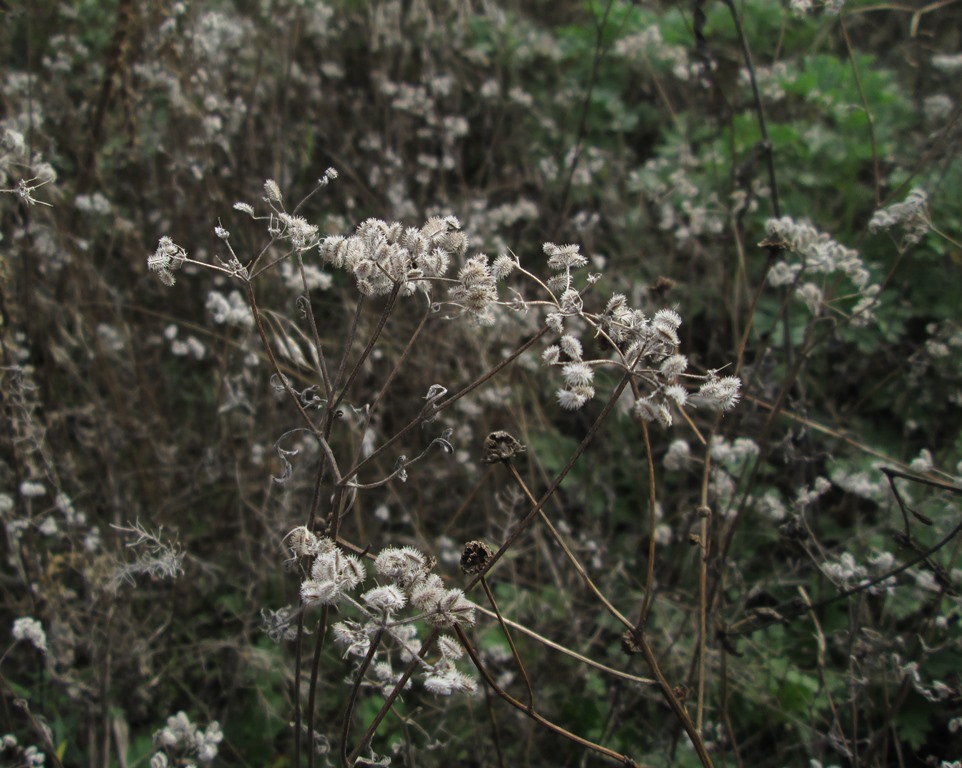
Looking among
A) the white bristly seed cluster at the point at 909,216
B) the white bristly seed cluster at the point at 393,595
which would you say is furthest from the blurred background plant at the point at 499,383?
the white bristly seed cluster at the point at 393,595

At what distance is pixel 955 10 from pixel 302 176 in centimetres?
467

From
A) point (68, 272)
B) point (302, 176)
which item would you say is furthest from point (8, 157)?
point (302, 176)

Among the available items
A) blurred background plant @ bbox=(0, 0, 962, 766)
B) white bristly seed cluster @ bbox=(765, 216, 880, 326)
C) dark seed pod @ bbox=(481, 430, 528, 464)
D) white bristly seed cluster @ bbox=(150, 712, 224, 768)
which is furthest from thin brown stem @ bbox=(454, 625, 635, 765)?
white bristly seed cluster @ bbox=(765, 216, 880, 326)

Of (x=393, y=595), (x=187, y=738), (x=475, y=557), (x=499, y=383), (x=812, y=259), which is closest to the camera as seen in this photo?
(x=393, y=595)

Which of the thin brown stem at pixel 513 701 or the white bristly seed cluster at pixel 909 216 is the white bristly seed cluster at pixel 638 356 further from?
the white bristly seed cluster at pixel 909 216

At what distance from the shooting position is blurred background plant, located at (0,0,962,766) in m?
2.57

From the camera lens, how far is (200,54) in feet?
12.2

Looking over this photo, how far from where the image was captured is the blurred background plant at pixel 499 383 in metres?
2.57

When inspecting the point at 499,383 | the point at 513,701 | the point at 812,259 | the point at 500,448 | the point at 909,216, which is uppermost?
the point at 909,216

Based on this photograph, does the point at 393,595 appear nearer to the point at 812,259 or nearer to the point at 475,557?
the point at 475,557

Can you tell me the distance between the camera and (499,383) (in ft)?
11.5

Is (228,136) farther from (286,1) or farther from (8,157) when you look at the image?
(8,157)

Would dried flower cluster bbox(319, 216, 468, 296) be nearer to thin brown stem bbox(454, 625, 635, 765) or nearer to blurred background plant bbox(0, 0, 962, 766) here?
blurred background plant bbox(0, 0, 962, 766)

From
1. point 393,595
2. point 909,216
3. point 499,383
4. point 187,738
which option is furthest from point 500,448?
point 499,383
